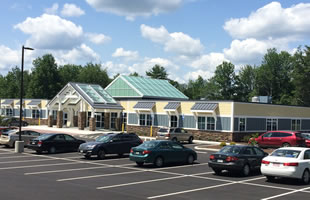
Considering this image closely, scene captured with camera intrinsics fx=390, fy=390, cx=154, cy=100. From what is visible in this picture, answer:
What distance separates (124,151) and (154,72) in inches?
4142

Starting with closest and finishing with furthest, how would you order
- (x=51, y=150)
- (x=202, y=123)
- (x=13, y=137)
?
(x=51, y=150) → (x=13, y=137) → (x=202, y=123)

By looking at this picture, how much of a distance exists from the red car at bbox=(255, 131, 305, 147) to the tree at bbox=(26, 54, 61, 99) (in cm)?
7412

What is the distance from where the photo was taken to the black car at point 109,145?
23.9m

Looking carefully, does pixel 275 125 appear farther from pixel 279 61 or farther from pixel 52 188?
pixel 279 61

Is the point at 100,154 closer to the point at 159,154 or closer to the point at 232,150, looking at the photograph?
the point at 159,154

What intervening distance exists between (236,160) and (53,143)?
14058 mm

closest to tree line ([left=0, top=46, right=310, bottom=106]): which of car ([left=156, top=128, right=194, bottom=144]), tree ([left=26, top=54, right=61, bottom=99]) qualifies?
tree ([left=26, top=54, right=61, bottom=99])

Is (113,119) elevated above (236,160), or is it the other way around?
(113,119)

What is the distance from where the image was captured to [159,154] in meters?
20.7

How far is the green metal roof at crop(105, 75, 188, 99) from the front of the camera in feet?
214

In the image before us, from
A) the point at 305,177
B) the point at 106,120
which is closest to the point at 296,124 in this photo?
the point at 106,120

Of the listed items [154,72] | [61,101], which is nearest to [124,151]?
[61,101]

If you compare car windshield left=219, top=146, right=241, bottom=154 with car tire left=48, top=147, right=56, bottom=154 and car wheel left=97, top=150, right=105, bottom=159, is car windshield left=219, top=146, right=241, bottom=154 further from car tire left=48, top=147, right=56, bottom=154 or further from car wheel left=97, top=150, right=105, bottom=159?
car tire left=48, top=147, right=56, bottom=154

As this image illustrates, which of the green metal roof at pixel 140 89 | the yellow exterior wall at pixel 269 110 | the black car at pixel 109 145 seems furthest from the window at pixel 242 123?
the green metal roof at pixel 140 89
